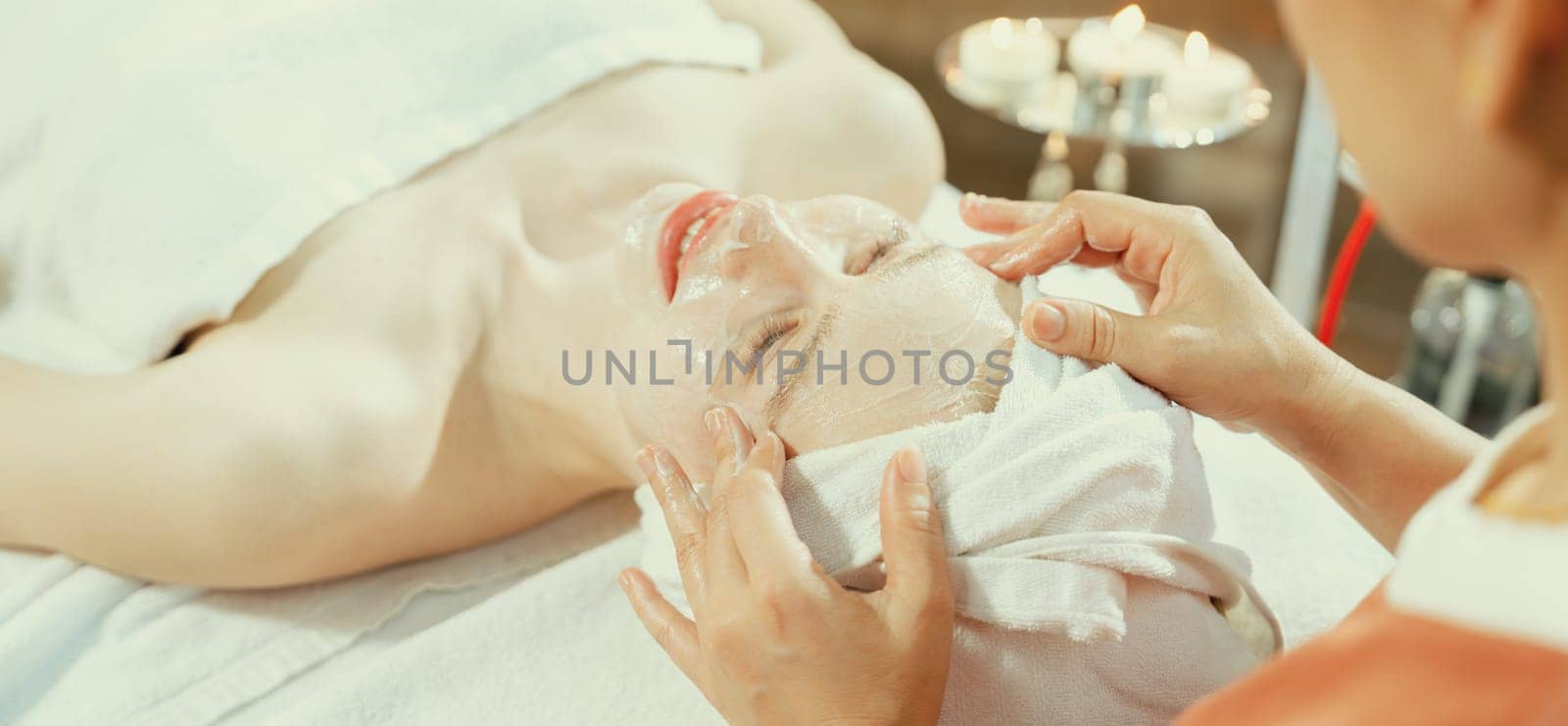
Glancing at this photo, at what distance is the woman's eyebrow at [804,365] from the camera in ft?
3.19

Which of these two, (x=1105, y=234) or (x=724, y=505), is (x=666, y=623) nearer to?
(x=724, y=505)

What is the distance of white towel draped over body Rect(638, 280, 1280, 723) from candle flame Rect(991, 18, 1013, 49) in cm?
106

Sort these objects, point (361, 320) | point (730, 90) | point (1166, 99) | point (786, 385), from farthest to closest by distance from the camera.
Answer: point (1166, 99), point (730, 90), point (361, 320), point (786, 385)

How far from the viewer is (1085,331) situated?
0.93m

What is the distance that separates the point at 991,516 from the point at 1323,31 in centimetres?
49

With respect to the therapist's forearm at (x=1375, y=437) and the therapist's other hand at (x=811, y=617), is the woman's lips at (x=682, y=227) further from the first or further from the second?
the therapist's forearm at (x=1375, y=437)

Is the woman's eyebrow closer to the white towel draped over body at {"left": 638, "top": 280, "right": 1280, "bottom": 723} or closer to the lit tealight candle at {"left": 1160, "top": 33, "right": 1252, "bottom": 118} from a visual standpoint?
the white towel draped over body at {"left": 638, "top": 280, "right": 1280, "bottom": 723}

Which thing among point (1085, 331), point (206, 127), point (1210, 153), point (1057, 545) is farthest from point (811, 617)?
point (1210, 153)

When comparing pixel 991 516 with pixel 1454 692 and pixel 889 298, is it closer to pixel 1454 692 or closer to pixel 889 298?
pixel 889 298

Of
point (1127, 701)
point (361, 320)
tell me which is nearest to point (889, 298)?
point (1127, 701)

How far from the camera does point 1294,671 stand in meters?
0.49

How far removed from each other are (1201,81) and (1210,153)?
1.23 ft

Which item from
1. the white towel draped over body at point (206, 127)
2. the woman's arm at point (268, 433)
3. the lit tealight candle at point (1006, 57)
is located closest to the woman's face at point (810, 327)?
the woman's arm at point (268, 433)

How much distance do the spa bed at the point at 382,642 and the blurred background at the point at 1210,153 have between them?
3.31 feet
